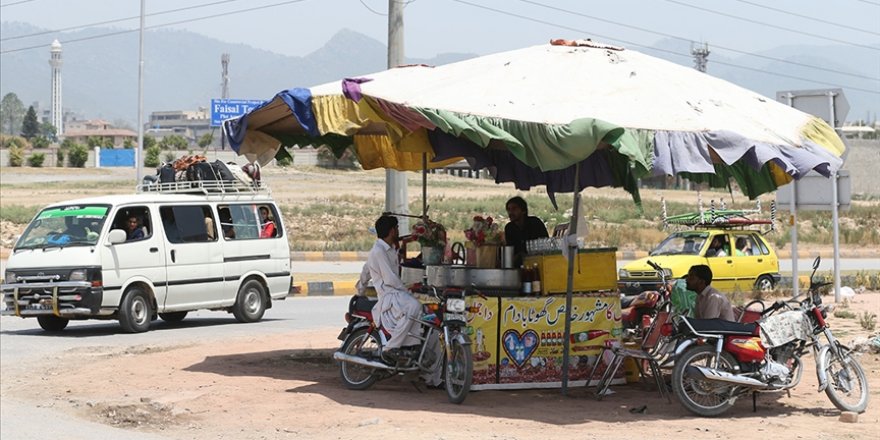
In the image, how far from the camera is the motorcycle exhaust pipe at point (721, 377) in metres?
10.5

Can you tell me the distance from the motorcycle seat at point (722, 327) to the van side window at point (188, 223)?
393 inches

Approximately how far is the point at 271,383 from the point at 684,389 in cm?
425

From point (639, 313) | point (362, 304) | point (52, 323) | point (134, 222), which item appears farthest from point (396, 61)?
point (639, 313)

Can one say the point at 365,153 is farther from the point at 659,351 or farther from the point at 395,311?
the point at 659,351

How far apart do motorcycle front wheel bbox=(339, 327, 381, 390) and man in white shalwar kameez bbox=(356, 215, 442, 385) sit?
30cm

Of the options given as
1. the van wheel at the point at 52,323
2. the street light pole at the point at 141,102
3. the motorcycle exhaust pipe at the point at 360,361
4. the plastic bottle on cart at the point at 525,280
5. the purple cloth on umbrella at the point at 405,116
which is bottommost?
the van wheel at the point at 52,323

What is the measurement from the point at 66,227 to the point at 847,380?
38.0ft

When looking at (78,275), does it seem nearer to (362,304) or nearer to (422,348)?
(362,304)

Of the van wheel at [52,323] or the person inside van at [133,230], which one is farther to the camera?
the van wheel at [52,323]

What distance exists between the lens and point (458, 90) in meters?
11.5

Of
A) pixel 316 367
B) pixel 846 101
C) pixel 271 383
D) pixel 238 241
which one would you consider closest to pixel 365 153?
pixel 316 367

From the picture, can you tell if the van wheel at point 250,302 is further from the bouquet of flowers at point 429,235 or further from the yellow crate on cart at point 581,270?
the yellow crate on cart at point 581,270

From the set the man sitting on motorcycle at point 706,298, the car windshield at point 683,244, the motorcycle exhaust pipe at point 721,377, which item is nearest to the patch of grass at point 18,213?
the car windshield at point 683,244

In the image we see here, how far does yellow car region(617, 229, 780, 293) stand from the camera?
973 inches
